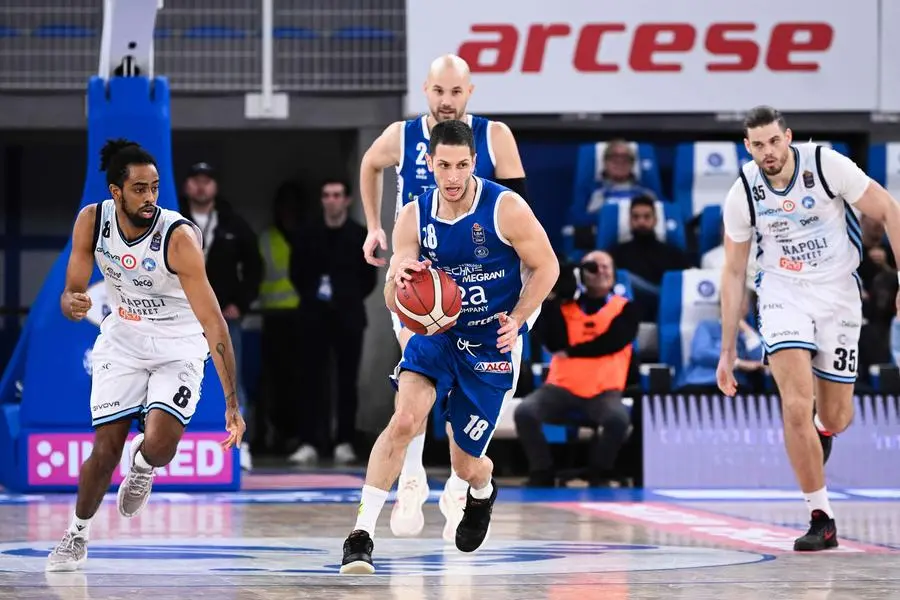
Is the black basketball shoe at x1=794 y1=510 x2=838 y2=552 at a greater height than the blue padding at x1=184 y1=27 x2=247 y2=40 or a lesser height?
lesser

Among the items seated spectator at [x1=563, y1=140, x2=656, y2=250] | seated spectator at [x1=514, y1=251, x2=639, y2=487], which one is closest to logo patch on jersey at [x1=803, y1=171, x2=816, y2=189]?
seated spectator at [x1=514, y1=251, x2=639, y2=487]

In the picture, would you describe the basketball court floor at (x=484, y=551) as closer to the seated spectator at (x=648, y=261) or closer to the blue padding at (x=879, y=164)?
the seated spectator at (x=648, y=261)

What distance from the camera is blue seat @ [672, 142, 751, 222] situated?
47.2ft

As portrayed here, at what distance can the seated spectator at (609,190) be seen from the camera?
13.8 metres

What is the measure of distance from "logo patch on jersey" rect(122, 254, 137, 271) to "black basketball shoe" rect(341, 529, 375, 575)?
5.11ft

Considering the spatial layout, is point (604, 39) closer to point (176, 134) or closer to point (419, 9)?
point (419, 9)

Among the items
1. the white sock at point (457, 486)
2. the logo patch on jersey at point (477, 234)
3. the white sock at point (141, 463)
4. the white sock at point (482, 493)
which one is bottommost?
the white sock at point (457, 486)

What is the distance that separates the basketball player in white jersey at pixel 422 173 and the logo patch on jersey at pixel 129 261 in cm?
116

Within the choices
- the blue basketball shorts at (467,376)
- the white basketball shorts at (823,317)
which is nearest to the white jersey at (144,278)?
the blue basketball shorts at (467,376)

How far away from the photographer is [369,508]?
20.4 ft

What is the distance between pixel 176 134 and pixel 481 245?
10188 millimetres

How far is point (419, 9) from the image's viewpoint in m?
14.1

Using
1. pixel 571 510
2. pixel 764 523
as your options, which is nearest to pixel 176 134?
pixel 571 510

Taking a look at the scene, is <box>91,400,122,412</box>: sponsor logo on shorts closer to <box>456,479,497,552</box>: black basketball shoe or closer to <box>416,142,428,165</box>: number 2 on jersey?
<box>456,479,497,552</box>: black basketball shoe
